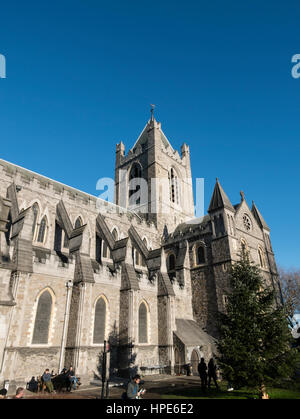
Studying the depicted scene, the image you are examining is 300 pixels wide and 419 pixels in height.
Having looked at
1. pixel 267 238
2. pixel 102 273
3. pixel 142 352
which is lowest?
pixel 142 352

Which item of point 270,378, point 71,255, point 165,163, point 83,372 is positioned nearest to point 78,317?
point 83,372

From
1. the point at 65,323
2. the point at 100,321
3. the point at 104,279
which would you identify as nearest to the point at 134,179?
the point at 104,279

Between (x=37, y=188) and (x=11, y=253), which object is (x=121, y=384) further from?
(x=37, y=188)

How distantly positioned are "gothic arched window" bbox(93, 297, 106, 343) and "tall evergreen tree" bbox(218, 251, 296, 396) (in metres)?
9.11

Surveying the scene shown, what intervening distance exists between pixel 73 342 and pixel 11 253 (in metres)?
6.34

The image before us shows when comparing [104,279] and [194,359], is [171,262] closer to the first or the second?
[194,359]

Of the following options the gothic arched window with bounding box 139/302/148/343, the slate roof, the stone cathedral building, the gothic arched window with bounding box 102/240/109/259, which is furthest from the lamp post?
the slate roof

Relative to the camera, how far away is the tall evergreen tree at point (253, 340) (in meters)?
11.1

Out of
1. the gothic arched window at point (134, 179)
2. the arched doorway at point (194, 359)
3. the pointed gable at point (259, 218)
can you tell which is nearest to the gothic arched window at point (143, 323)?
the arched doorway at point (194, 359)

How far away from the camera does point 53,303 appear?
17062 millimetres

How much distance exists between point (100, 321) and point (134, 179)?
25784 millimetres

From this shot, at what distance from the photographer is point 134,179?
41750mm

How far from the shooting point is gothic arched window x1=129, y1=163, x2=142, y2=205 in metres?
40.7

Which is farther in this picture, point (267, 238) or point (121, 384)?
point (267, 238)
